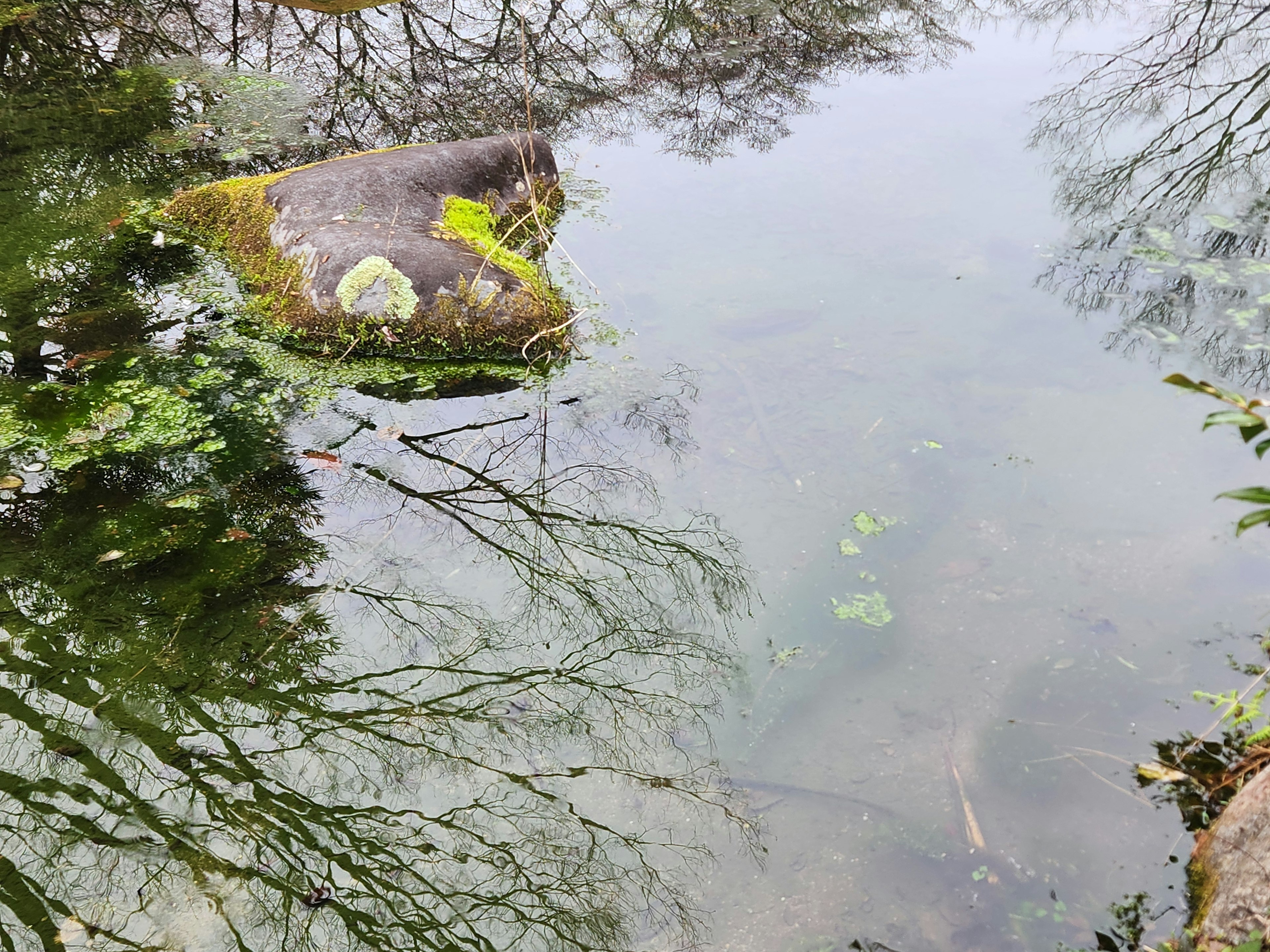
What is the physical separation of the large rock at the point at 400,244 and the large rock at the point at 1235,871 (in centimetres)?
308

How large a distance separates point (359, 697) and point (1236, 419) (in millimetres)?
2419

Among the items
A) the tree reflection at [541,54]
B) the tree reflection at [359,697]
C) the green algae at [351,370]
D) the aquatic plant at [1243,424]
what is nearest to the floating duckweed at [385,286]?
the green algae at [351,370]

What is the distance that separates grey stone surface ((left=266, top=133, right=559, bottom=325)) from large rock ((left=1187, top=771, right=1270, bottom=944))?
337 cm

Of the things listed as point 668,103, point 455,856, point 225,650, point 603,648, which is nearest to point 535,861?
point 455,856

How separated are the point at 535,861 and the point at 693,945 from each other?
0.48m

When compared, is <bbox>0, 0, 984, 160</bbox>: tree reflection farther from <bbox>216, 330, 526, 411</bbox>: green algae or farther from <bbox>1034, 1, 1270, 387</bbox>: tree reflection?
<bbox>216, 330, 526, 411</bbox>: green algae

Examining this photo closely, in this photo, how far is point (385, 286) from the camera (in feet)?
13.3

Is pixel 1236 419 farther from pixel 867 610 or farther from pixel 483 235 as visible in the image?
pixel 483 235

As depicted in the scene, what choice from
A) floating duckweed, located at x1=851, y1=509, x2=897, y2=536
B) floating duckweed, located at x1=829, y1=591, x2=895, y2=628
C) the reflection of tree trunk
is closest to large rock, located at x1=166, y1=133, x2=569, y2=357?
floating duckweed, located at x1=851, y1=509, x2=897, y2=536

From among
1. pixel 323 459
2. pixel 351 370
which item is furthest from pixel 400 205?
pixel 323 459

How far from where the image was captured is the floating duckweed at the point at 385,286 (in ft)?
13.3

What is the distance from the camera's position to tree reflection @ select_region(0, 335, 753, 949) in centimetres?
226

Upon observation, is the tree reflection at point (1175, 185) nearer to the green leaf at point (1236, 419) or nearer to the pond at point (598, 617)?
the pond at point (598, 617)

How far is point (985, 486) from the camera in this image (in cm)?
336
